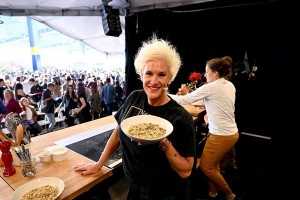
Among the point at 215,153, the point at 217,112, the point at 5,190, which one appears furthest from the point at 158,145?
the point at 215,153

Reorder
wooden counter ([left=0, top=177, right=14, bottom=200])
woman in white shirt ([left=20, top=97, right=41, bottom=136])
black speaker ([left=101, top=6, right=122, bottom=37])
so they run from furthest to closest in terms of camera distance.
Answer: black speaker ([left=101, top=6, right=122, bottom=37]) < woman in white shirt ([left=20, top=97, right=41, bottom=136]) < wooden counter ([left=0, top=177, right=14, bottom=200])

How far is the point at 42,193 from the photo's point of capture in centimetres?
107

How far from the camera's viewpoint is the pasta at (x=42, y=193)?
1042 mm

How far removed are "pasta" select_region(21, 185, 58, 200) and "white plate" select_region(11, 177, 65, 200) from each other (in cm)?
2

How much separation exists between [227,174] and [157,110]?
2.48 meters

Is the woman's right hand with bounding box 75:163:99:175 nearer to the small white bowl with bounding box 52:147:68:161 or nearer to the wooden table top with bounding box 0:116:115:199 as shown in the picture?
the wooden table top with bounding box 0:116:115:199

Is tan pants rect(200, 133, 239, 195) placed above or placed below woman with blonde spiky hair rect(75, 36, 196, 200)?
below

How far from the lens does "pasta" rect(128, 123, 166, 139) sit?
970 millimetres

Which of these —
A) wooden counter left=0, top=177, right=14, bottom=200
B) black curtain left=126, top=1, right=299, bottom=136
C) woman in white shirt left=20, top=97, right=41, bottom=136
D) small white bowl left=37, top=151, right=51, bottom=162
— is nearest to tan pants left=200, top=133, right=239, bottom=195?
small white bowl left=37, top=151, right=51, bottom=162

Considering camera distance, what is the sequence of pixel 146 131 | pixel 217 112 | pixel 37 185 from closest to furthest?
pixel 146 131, pixel 37 185, pixel 217 112

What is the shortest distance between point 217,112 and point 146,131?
4.50ft

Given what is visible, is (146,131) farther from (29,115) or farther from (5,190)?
(29,115)

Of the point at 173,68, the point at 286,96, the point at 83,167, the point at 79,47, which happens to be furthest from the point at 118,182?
the point at 79,47

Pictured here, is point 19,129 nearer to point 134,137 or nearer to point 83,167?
point 83,167
